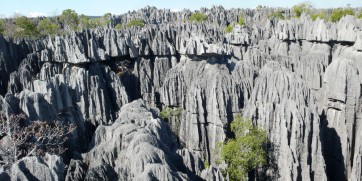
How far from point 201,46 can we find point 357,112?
15114 millimetres

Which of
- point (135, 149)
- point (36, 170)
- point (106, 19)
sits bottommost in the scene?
point (135, 149)

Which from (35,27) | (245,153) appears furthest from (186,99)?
(35,27)

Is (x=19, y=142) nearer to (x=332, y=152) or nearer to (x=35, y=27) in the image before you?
(x=332, y=152)

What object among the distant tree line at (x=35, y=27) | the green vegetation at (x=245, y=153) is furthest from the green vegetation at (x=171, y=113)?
the distant tree line at (x=35, y=27)

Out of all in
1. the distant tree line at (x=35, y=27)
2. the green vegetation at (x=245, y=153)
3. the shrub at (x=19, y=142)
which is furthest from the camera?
the distant tree line at (x=35, y=27)

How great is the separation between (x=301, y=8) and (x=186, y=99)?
78.3 metres

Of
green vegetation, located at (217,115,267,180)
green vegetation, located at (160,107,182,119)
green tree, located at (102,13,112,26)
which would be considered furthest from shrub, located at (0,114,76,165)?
green tree, located at (102,13,112,26)

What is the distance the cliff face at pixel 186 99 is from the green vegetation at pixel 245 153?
85 cm

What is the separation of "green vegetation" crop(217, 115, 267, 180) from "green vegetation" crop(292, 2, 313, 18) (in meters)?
76.8

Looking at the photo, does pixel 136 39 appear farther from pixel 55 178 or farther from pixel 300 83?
pixel 55 178

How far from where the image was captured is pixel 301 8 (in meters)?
98.8

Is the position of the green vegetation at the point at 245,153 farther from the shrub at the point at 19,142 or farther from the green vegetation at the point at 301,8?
the green vegetation at the point at 301,8

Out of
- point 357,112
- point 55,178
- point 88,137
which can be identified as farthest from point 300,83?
point 55,178

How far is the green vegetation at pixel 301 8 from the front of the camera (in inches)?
3723
